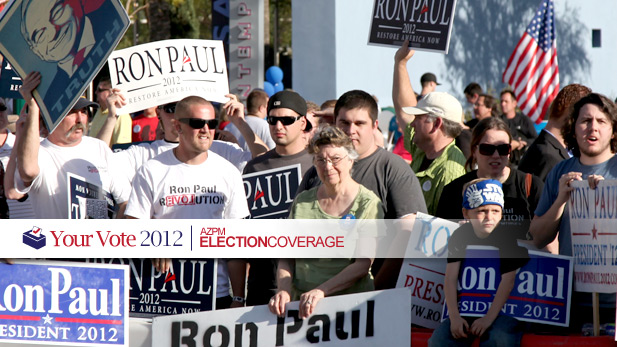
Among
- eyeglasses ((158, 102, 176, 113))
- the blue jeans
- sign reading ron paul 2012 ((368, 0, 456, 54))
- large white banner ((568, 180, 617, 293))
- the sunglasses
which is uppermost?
sign reading ron paul 2012 ((368, 0, 456, 54))

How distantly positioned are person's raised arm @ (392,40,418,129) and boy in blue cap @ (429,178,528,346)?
2.18m

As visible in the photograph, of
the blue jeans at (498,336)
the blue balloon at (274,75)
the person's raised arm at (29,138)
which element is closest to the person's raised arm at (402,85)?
the blue jeans at (498,336)

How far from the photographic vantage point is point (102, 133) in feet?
23.2

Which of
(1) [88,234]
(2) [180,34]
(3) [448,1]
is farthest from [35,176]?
(2) [180,34]

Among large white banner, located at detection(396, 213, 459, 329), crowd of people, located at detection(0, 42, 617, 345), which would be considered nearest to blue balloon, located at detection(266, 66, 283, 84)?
crowd of people, located at detection(0, 42, 617, 345)

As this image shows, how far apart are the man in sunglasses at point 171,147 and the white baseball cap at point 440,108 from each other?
1.33 m

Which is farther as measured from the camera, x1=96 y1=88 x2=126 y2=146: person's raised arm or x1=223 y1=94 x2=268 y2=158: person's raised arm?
x1=223 y1=94 x2=268 y2=158: person's raised arm

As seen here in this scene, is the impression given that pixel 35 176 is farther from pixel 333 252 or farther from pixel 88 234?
pixel 333 252

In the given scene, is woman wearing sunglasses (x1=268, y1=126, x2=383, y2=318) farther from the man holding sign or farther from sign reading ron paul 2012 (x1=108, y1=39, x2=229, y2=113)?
sign reading ron paul 2012 (x1=108, y1=39, x2=229, y2=113)

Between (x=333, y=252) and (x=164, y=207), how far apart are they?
44.7 inches

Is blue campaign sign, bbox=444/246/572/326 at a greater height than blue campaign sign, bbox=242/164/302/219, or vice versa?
blue campaign sign, bbox=242/164/302/219

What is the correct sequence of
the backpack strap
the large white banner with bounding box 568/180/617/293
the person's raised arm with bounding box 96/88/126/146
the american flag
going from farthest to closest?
the american flag → the person's raised arm with bounding box 96/88/126/146 → the backpack strap → the large white banner with bounding box 568/180/617/293

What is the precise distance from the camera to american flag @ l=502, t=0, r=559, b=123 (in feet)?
41.9

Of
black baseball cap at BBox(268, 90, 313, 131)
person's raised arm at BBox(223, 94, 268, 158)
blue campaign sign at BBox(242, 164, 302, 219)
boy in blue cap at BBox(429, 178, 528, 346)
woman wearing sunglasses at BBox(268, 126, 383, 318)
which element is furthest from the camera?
person's raised arm at BBox(223, 94, 268, 158)
